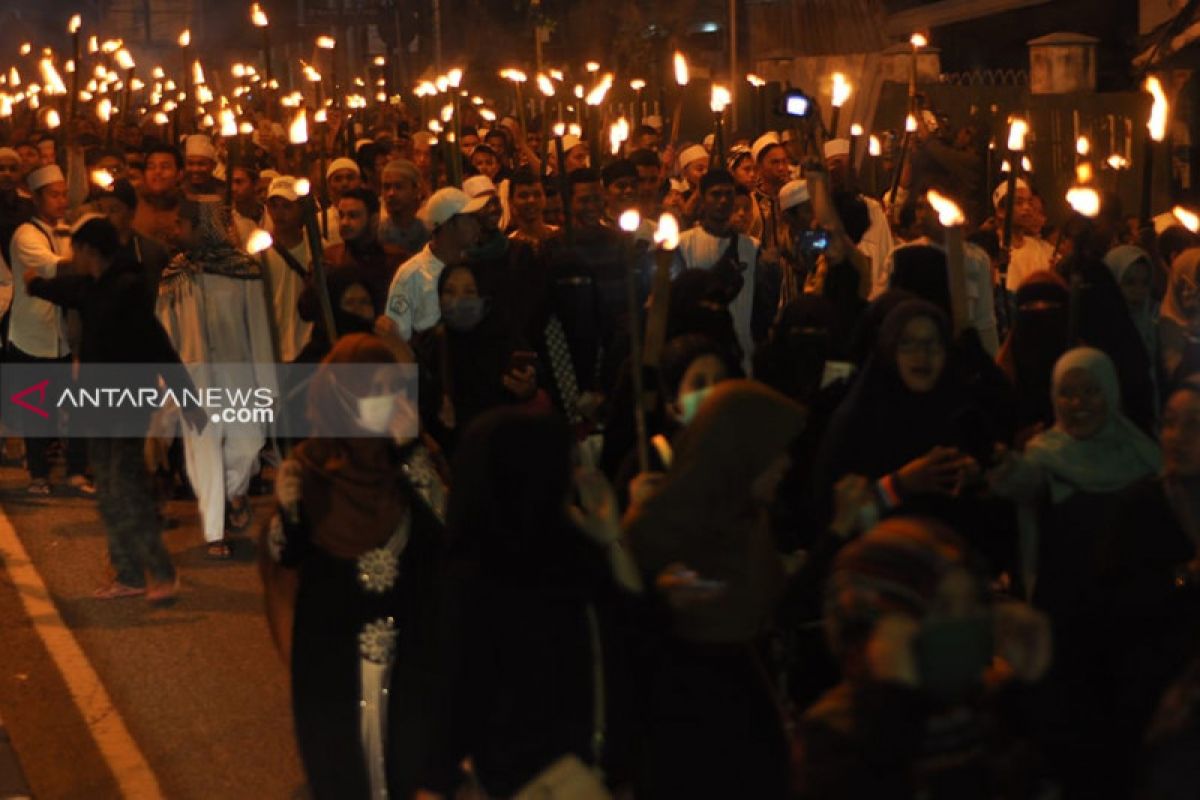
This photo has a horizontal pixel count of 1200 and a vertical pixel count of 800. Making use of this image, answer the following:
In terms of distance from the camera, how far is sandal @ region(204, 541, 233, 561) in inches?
455

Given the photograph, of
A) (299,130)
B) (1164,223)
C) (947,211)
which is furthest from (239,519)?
(1164,223)

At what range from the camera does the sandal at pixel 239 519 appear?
39.7 ft

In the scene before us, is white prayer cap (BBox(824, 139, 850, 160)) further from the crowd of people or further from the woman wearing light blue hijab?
the woman wearing light blue hijab

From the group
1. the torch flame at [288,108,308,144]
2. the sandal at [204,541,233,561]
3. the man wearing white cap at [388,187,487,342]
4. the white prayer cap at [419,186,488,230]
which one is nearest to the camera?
the man wearing white cap at [388,187,487,342]

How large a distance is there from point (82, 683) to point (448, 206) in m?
2.91

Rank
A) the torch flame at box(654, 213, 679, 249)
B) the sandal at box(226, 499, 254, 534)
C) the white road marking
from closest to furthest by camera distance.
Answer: the white road marking → the torch flame at box(654, 213, 679, 249) → the sandal at box(226, 499, 254, 534)

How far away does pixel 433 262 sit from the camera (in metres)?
10.8

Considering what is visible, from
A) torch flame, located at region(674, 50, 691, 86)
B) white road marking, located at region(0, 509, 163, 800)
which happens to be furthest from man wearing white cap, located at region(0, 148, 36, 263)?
torch flame, located at region(674, 50, 691, 86)

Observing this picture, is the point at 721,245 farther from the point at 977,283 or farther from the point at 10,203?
the point at 10,203

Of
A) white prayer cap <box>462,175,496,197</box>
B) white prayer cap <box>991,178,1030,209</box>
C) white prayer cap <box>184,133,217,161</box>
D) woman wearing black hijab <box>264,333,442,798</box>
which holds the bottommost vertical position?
woman wearing black hijab <box>264,333,442,798</box>

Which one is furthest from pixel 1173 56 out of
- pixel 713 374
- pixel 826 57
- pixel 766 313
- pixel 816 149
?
pixel 713 374

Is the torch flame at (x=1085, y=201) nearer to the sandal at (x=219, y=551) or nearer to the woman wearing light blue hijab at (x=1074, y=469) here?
the woman wearing light blue hijab at (x=1074, y=469)

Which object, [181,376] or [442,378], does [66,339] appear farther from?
[442,378]

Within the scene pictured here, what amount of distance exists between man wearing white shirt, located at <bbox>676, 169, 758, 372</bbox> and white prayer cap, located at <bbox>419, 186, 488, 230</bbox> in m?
1.03
